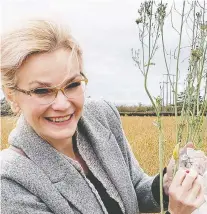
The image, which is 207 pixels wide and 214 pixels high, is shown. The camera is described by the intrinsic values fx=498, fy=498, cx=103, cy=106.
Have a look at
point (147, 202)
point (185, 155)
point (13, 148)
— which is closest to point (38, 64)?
point (13, 148)

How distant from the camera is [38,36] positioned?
1.48m

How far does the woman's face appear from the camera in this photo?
1430mm

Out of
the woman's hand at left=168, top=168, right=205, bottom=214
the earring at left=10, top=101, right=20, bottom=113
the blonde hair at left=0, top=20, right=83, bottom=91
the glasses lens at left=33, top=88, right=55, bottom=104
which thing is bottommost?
the woman's hand at left=168, top=168, right=205, bottom=214

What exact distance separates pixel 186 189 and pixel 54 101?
46cm

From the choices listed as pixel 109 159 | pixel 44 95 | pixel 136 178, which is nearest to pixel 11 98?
pixel 44 95

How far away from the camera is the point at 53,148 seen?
61.7 inches

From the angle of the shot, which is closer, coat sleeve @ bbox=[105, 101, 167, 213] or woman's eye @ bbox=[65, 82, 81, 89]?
woman's eye @ bbox=[65, 82, 81, 89]

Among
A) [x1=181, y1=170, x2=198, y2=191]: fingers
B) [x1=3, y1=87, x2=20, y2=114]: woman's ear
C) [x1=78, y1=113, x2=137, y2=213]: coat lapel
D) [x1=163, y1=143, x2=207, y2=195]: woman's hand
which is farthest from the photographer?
[x1=78, y1=113, x2=137, y2=213]: coat lapel

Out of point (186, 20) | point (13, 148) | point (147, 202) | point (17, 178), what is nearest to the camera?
point (17, 178)

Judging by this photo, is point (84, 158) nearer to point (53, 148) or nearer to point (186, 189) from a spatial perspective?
point (53, 148)

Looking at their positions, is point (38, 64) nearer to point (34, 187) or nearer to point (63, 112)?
point (63, 112)

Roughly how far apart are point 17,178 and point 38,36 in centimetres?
42

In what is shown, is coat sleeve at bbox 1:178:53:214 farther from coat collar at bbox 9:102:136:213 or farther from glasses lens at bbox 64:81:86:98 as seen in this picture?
glasses lens at bbox 64:81:86:98

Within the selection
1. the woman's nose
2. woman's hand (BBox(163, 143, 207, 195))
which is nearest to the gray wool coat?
the woman's nose
